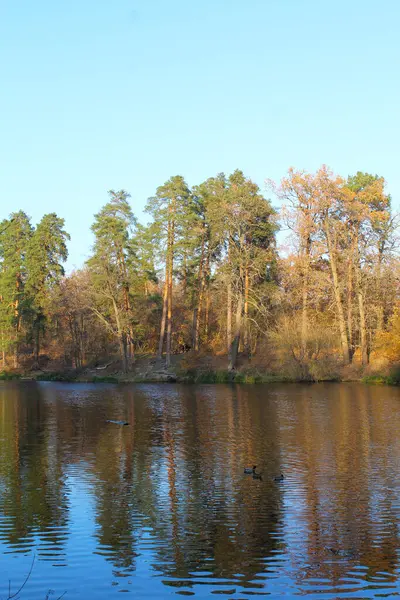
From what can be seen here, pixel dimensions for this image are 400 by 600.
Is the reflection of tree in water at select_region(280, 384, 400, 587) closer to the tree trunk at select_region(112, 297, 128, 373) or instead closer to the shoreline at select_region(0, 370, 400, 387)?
the shoreline at select_region(0, 370, 400, 387)

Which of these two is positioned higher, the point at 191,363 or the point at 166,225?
the point at 166,225

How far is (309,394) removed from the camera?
132 feet

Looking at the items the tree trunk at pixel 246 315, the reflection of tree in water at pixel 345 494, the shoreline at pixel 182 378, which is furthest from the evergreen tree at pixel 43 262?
the reflection of tree in water at pixel 345 494

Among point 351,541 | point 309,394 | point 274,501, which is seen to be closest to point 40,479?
point 274,501

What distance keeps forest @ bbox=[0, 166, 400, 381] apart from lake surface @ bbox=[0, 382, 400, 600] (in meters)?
25.0

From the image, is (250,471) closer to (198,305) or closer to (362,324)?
(362,324)

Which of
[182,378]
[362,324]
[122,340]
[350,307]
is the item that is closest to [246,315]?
[182,378]

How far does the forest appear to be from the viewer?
53469mm

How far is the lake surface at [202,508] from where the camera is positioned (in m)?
9.79

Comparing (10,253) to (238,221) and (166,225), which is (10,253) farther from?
(238,221)

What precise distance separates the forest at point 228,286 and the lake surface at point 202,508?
25.0 m

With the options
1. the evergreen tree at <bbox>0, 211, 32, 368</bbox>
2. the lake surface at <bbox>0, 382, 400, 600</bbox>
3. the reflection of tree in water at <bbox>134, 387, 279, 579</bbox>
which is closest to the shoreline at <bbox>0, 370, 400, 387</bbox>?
the evergreen tree at <bbox>0, 211, 32, 368</bbox>

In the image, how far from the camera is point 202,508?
13.8 meters

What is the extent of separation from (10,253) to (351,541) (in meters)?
69.2
